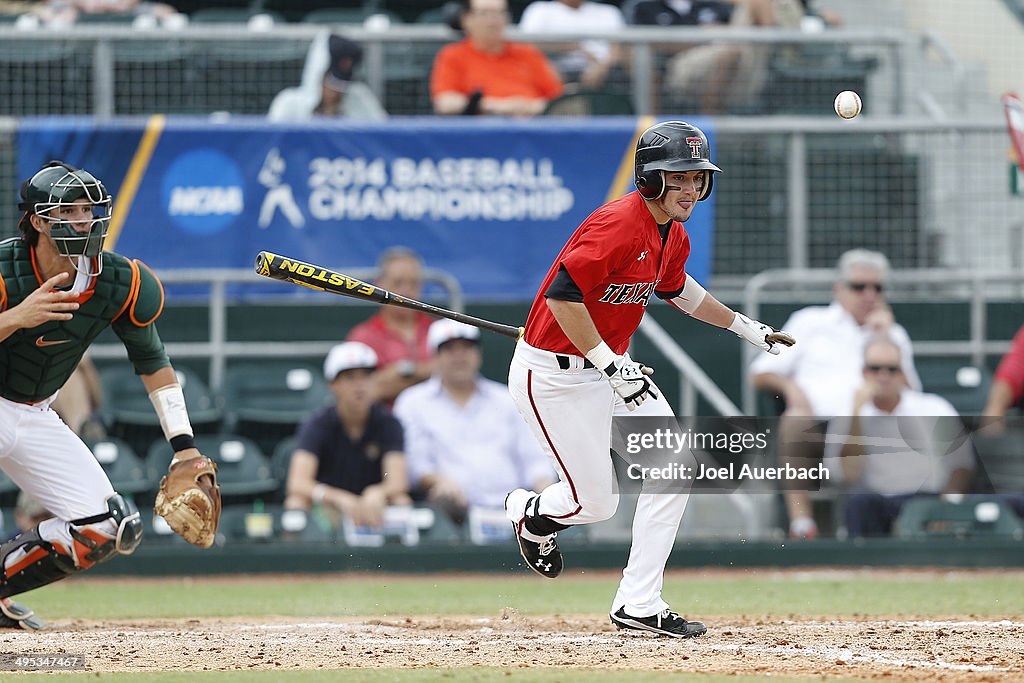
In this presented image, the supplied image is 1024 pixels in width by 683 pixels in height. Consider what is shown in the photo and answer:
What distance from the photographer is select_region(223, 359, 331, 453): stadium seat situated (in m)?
9.62

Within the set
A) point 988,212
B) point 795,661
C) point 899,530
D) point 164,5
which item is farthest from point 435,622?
point 164,5

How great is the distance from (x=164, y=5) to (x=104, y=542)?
742 centimetres

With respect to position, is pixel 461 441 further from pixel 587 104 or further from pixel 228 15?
pixel 228 15

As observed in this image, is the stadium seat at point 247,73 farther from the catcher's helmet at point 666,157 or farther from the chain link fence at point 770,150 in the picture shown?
the catcher's helmet at point 666,157

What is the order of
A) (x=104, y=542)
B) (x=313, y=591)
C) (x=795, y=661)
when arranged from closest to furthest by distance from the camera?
(x=795, y=661) → (x=104, y=542) → (x=313, y=591)

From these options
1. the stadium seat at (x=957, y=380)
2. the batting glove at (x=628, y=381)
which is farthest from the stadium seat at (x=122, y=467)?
the stadium seat at (x=957, y=380)

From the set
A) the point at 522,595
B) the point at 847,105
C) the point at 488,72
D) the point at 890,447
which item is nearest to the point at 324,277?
the point at 847,105

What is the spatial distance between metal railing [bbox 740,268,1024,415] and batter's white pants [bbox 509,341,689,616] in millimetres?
3801

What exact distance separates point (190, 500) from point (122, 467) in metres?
3.08

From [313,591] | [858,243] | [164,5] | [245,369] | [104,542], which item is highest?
[164,5]

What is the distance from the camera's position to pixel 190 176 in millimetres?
9961

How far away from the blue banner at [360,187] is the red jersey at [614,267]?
13.1 ft

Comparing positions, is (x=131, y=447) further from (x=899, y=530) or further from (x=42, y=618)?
(x=899, y=530)

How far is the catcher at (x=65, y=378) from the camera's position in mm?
5922
